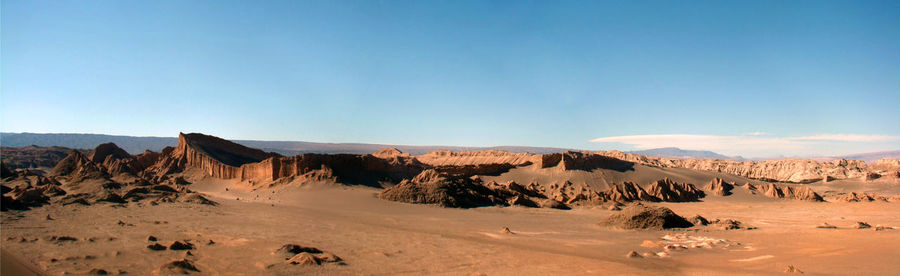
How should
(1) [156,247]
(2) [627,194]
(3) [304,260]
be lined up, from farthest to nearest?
(2) [627,194]
(1) [156,247]
(3) [304,260]

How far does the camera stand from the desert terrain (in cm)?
1012

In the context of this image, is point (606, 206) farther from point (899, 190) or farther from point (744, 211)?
point (899, 190)

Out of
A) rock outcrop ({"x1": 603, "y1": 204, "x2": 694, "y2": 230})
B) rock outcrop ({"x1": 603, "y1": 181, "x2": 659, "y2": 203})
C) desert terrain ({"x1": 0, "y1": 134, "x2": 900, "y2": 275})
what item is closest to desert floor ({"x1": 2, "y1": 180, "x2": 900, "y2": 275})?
desert terrain ({"x1": 0, "y1": 134, "x2": 900, "y2": 275})

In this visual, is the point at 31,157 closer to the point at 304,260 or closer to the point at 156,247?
the point at 156,247

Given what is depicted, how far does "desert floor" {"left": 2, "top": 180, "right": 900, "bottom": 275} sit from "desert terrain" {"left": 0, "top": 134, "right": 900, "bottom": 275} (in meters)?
0.06

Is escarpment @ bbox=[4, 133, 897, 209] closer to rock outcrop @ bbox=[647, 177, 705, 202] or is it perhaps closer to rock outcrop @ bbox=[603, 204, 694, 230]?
rock outcrop @ bbox=[647, 177, 705, 202]

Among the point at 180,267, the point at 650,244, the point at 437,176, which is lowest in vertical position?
the point at 650,244

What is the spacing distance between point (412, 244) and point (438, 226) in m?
5.36

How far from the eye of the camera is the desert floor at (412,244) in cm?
984

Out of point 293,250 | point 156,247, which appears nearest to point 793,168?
point 293,250

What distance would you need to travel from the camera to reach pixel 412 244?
13617 millimetres

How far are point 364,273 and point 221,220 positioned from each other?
10647 mm

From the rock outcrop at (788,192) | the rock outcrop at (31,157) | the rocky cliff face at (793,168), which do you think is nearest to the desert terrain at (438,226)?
the rock outcrop at (788,192)

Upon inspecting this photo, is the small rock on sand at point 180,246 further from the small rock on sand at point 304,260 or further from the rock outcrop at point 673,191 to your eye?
the rock outcrop at point 673,191
